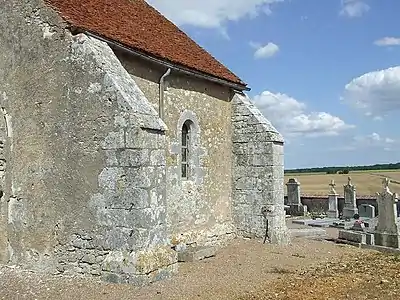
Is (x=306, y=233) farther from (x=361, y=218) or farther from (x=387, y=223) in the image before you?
(x=361, y=218)

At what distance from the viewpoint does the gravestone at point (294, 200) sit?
24.4 meters

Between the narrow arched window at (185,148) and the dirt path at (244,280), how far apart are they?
86.4 inches

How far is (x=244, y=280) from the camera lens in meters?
8.94

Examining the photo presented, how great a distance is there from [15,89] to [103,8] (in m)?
3.28

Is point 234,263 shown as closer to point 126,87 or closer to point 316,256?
point 316,256

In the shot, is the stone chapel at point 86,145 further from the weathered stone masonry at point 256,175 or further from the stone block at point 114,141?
the weathered stone masonry at point 256,175

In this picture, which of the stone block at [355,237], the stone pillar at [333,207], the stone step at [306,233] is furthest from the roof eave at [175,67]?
the stone pillar at [333,207]

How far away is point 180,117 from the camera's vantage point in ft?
37.9

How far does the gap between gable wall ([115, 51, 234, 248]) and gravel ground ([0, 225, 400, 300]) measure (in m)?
1.10

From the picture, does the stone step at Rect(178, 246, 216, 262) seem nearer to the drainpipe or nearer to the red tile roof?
the drainpipe

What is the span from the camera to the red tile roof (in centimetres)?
945

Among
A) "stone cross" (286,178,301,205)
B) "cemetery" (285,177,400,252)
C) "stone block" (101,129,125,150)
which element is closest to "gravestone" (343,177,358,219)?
"cemetery" (285,177,400,252)

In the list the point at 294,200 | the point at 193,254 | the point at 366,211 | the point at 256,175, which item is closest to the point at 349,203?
the point at 366,211

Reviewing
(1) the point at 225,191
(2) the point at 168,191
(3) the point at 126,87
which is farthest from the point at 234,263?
(3) the point at 126,87
